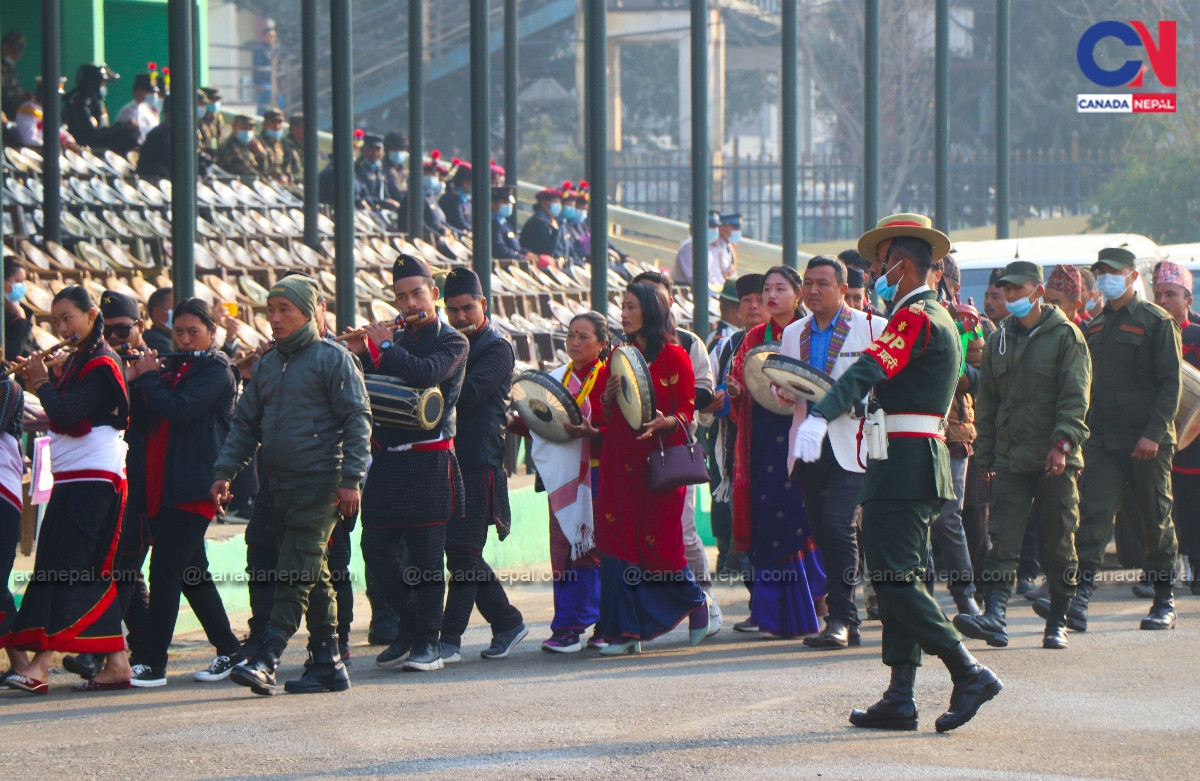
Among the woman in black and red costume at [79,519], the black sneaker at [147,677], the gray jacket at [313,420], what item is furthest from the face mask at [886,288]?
the black sneaker at [147,677]

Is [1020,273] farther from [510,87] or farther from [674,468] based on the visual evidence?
[510,87]

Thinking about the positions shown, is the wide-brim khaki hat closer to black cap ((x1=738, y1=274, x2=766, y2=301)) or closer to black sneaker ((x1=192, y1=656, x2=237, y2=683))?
black cap ((x1=738, y1=274, x2=766, y2=301))

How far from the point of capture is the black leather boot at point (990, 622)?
26.3ft

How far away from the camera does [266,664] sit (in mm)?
7324

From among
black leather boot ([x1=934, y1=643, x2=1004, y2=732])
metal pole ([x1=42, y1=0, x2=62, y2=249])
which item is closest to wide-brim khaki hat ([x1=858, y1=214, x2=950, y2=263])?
black leather boot ([x1=934, y1=643, x2=1004, y2=732])

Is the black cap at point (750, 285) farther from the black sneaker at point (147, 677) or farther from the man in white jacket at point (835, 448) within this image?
the black sneaker at point (147, 677)

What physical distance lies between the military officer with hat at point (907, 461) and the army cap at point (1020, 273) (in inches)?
74.7

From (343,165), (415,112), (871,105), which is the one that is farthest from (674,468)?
(415,112)

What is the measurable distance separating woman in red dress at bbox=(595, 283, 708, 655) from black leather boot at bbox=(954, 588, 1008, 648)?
128 cm

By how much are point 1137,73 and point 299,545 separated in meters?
29.2

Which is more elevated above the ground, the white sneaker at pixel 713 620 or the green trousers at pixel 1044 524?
the green trousers at pixel 1044 524

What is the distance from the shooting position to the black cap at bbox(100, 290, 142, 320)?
8.12 meters

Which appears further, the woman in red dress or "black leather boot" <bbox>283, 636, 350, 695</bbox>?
the woman in red dress

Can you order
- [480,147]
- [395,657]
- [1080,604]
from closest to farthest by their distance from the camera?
[395,657], [1080,604], [480,147]
